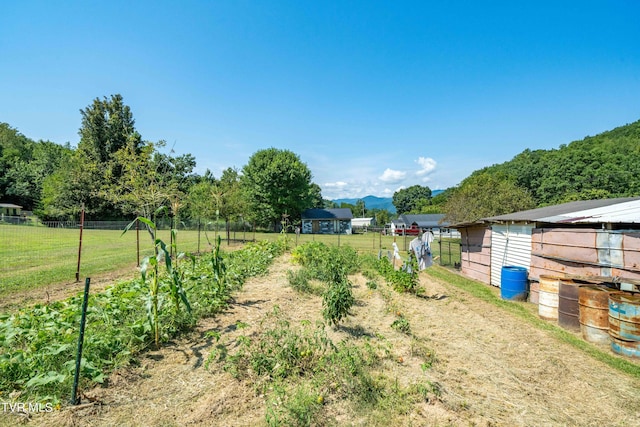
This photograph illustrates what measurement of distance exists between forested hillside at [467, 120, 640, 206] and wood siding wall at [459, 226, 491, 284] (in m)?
38.2

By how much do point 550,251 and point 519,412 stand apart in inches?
228

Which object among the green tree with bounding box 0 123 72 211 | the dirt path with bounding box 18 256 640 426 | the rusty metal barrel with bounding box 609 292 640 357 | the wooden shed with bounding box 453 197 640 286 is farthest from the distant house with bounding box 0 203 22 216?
the rusty metal barrel with bounding box 609 292 640 357

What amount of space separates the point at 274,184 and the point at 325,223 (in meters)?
11.4

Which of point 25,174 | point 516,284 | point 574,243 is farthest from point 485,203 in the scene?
point 25,174

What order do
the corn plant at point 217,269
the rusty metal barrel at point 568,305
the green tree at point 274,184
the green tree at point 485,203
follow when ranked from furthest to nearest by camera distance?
1. the green tree at point 274,184
2. the green tree at point 485,203
3. the rusty metal barrel at point 568,305
4. the corn plant at point 217,269

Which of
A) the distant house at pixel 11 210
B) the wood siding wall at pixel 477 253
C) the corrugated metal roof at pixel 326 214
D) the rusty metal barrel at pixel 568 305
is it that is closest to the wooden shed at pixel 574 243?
the wood siding wall at pixel 477 253

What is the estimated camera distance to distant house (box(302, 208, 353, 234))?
4528 centimetres

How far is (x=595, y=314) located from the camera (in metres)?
4.88

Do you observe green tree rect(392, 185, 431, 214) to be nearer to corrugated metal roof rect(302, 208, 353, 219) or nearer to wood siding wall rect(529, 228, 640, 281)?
corrugated metal roof rect(302, 208, 353, 219)

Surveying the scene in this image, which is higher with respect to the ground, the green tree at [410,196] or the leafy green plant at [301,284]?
the green tree at [410,196]

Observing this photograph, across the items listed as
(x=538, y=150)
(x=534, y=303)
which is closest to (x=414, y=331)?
(x=534, y=303)

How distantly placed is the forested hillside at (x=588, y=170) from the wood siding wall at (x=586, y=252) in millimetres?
40886

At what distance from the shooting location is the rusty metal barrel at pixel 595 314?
15.7ft

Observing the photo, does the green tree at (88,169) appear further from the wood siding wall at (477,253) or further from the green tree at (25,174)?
the wood siding wall at (477,253)
